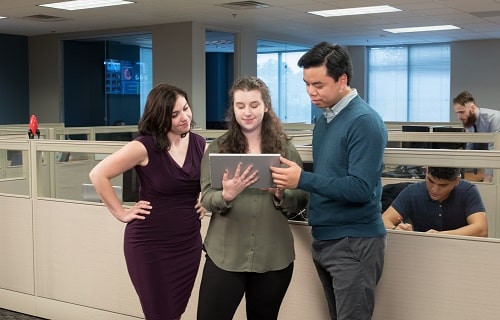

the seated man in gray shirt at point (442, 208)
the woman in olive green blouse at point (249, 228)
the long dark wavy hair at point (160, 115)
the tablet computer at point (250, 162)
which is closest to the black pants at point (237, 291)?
the woman in olive green blouse at point (249, 228)

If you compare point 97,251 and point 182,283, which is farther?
point 97,251

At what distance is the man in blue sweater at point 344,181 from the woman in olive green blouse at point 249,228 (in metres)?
0.13

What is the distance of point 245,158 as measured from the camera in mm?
1837

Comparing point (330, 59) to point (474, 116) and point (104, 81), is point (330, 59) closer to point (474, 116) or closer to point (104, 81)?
point (474, 116)

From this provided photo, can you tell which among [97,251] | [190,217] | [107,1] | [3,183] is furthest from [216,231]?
[107,1]

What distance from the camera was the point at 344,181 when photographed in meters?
1.77

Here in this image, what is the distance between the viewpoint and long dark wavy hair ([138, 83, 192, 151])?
2139 millimetres

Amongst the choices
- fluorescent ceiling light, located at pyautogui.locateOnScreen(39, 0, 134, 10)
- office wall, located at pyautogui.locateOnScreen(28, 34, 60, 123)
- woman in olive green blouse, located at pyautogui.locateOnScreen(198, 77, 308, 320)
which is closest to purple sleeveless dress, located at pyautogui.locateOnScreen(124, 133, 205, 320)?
woman in olive green blouse, located at pyautogui.locateOnScreen(198, 77, 308, 320)

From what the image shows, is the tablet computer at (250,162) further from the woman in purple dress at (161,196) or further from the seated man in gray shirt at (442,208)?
the seated man in gray shirt at (442,208)

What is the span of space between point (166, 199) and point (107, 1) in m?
6.95

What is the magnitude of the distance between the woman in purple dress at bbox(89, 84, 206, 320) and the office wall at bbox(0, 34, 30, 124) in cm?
1134

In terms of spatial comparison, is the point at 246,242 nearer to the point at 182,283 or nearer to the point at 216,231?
the point at 216,231

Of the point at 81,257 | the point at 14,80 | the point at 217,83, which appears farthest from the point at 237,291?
the point at 14,80

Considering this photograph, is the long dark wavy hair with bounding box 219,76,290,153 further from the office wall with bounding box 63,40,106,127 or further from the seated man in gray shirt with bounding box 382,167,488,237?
the office wall with bounding box 63,40,106,127
